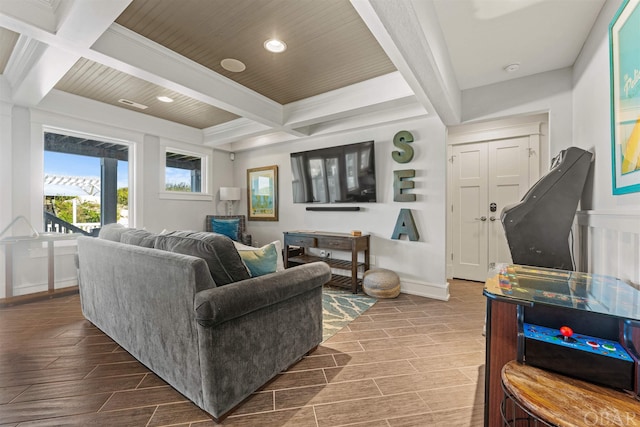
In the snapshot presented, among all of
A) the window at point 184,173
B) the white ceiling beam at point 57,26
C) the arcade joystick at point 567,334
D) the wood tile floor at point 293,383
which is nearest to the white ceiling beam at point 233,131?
the window at point 184,173

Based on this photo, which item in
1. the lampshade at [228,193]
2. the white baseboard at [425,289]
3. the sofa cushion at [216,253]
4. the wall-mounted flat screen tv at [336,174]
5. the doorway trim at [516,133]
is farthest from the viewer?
the lampshade at [228,193]

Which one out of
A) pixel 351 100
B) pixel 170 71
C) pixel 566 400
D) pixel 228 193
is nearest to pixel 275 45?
pixel 170 71

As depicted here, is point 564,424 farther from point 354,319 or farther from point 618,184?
point 354,319

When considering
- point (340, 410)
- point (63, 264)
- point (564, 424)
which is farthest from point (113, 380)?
point (63, 264)

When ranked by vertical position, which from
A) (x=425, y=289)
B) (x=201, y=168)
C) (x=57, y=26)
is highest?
(x=57, y=26)

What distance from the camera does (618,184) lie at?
4.98 ft

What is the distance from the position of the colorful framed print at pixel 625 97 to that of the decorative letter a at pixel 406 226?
80.1 inches

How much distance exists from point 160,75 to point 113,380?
2.49 meters

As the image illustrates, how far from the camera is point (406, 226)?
3539mm

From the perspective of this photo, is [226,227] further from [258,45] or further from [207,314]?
[207,314]

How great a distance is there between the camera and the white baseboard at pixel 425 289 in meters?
3.35

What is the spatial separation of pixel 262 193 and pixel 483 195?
379cm

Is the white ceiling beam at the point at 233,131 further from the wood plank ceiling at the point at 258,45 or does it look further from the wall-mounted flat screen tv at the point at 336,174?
the wood plank ceiling at the point at 258,45

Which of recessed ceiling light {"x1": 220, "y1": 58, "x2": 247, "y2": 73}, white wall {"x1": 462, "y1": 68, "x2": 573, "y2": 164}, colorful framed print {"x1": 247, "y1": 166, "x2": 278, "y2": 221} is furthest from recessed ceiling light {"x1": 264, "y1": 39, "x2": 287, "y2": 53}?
colorful framed print {"x1": 247, "y1": 166, "x2": 278, "y2": 221}
